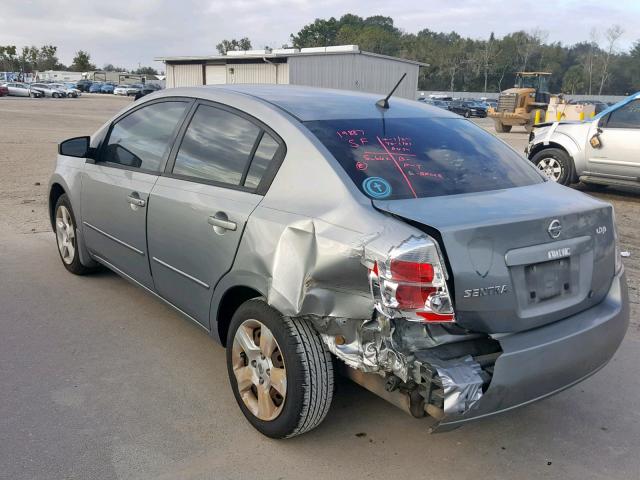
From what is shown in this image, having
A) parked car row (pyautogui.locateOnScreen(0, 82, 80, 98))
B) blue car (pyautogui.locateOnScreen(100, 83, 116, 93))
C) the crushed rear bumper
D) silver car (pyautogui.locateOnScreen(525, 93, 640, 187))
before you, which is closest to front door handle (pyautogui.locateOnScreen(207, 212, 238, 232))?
the crushed rear bumper

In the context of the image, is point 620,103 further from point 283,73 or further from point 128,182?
point 283,73

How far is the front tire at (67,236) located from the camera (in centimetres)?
508

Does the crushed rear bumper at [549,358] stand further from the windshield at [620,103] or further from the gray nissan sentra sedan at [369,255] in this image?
the windshield at [620,103]

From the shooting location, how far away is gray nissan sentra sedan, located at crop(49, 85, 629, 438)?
7.82ft

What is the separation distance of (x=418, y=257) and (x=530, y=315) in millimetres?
632

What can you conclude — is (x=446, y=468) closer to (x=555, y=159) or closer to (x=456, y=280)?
(x=456, y=280)

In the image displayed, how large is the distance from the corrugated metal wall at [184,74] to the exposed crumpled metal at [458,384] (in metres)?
43.7

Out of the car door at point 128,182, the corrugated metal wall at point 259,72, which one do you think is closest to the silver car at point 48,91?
the corrugated metal wall at point 259,72

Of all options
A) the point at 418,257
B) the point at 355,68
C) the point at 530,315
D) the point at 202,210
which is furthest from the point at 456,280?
the point at 355,68

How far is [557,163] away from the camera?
394 inches

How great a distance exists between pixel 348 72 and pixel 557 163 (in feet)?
101

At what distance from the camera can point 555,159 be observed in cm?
1005

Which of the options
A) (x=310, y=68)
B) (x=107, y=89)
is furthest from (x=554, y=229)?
(x=107, y=89)

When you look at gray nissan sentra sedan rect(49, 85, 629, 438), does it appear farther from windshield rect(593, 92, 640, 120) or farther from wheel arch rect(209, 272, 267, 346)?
windshield rect(593, 92, 640, 120)
